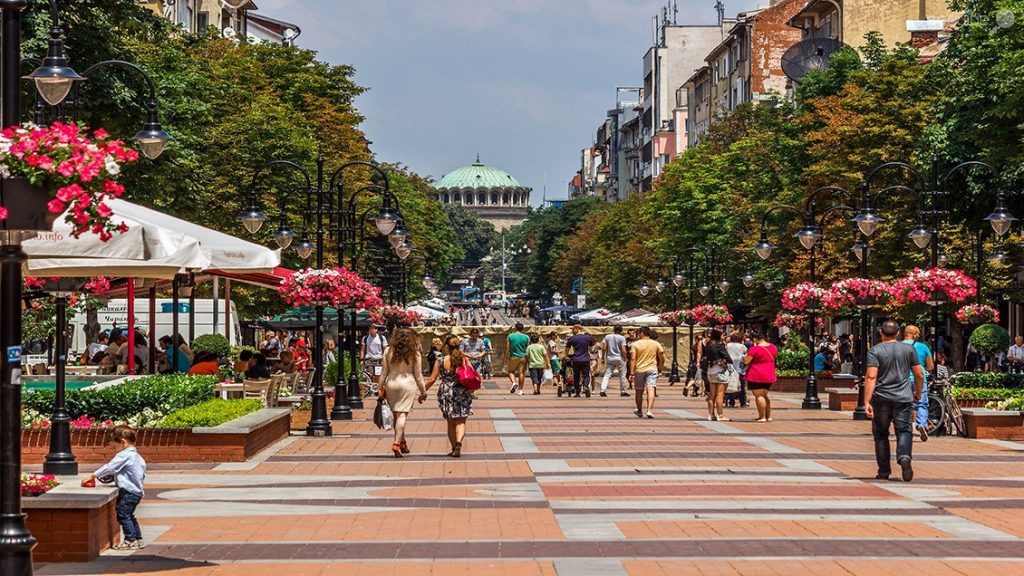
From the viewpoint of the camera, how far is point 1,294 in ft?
32.3

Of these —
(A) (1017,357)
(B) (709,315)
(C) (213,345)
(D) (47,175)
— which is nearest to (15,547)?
(D) (47,175)

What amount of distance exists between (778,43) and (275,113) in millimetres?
43902

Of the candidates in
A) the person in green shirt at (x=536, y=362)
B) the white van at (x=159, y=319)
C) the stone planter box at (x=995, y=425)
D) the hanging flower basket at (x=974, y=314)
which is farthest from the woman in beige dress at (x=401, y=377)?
the white van at (x=159, y=319)

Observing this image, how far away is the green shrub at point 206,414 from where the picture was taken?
66.4 ft

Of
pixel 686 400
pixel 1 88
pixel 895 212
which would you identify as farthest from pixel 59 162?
pixel 895 212

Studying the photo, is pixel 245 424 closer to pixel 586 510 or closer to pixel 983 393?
pixel 586 510

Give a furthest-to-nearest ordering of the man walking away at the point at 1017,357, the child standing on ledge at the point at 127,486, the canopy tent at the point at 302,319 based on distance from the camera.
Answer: the canopy tent at the point at 302,319 < the man walking away at the point at 1017,357 < the child standing on ledge at the point at 127,486

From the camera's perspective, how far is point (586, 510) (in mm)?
14633

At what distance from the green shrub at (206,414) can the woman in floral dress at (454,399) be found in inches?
98.7

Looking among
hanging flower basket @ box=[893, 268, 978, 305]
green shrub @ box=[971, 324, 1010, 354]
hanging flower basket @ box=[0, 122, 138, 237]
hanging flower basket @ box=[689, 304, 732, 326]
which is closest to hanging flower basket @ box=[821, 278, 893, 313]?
hanging flower basket @ box=[893, 268, 978, 305]

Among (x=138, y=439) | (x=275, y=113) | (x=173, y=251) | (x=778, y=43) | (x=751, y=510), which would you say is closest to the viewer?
(x=751, y=510)

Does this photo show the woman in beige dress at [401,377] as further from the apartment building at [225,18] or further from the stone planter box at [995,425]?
the apartment building at [225,18]

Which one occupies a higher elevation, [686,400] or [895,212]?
[895,212]

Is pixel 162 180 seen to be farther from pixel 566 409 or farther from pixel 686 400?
pixel 686 400
